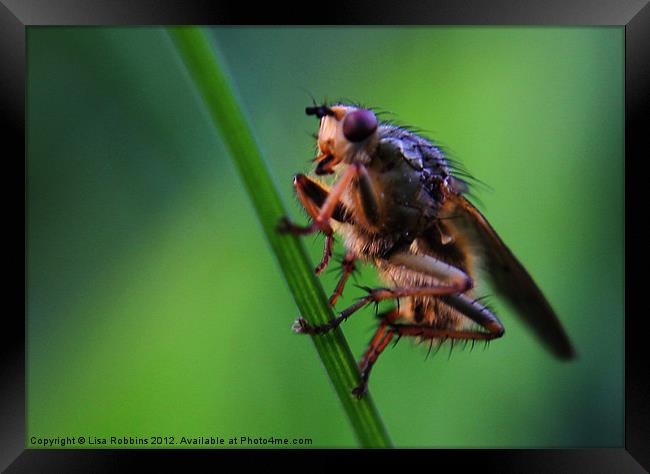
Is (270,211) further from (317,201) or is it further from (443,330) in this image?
(443,330)

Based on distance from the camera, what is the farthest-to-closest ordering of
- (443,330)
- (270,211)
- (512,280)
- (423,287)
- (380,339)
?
(512,280) → (443,330) → (380,339) → (423,287) → (270,211)

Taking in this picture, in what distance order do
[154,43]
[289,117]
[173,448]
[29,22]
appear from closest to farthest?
[29,22] < [173,448] < [154,43] < [289,117]

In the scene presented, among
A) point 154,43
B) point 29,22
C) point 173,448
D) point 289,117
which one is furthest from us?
point 289,117

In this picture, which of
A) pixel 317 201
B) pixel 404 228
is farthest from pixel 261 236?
pixel 404 228

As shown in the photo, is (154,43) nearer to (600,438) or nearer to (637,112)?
(637,112)

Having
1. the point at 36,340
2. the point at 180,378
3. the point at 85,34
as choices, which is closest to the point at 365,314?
the point at 180,378

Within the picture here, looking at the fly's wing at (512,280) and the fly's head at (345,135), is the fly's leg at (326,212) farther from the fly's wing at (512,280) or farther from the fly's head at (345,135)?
the fly's wing at (512,280)

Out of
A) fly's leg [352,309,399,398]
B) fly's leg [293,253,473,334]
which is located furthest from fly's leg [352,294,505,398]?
fly's leg [293,253,473,334]
